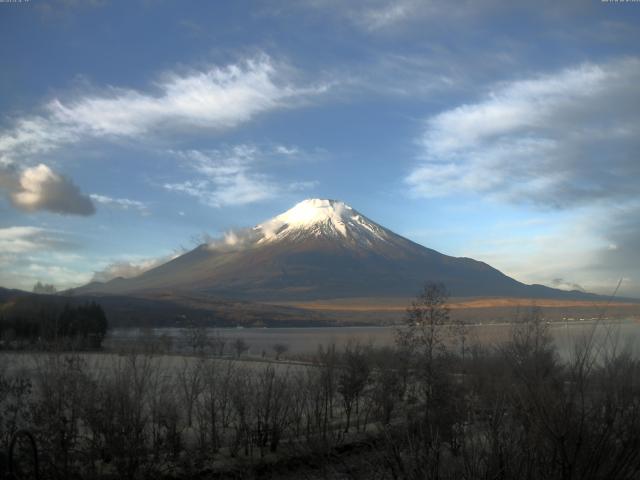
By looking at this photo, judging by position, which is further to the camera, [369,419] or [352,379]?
[352,379]

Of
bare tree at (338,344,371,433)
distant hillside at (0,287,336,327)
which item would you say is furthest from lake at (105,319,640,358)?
distant hillside at (0,287,336,327)

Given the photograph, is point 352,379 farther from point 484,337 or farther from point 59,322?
point 484,337

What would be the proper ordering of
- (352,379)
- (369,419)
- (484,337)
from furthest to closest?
(484,337)
(352,379)
(369,419)

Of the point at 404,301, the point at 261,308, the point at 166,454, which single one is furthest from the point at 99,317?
the point at 404,301

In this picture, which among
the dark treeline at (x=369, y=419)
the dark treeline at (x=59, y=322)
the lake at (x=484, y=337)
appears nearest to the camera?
the dark treeline at (x=369, y=419)

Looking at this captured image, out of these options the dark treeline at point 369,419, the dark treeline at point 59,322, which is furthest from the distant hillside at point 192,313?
the dark treeline at point 369,419

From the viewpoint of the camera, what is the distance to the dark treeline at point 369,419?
16.1 feet

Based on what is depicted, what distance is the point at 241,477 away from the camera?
12383 mm

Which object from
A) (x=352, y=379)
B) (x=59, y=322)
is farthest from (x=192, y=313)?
(x=352, y=379)

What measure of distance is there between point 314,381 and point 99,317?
45518mm

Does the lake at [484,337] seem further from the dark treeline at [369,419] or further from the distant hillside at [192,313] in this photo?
the distant hillside at [192,313]

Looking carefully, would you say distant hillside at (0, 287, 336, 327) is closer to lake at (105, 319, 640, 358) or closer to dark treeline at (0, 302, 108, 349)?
lake at (105, 319, 640, 358)

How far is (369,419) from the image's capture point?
2050cm

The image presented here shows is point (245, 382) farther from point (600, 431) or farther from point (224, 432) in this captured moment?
point (600, 431)
